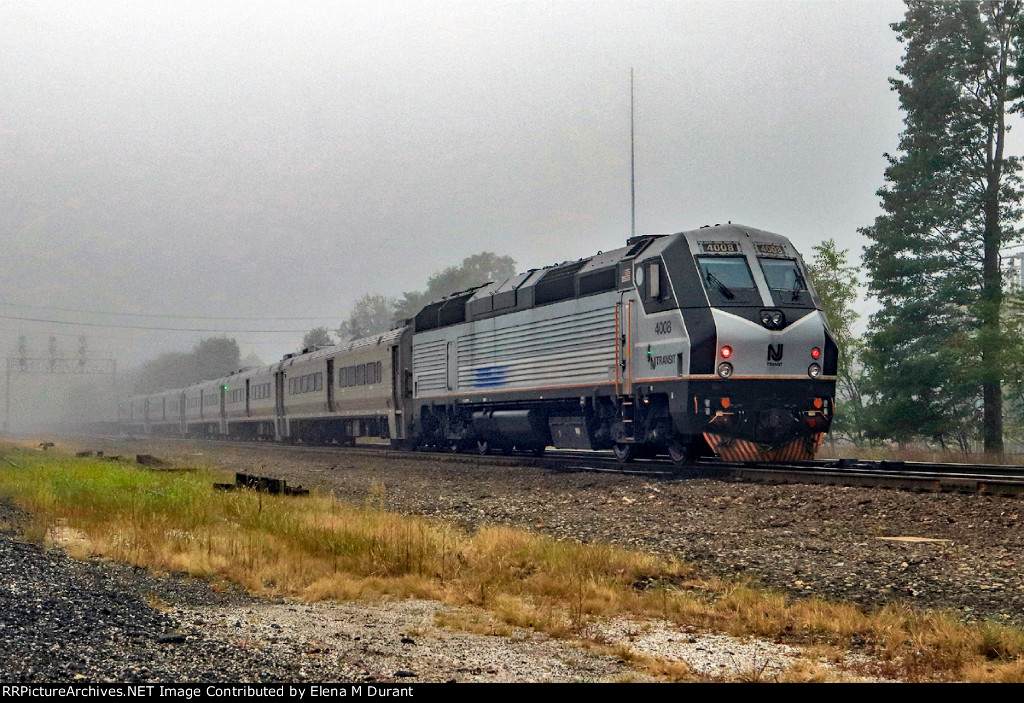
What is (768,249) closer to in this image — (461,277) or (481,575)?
Answer: (481,575)

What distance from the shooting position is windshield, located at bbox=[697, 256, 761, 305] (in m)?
16.5

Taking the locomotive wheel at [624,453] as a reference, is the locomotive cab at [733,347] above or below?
above

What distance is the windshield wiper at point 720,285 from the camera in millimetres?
16516

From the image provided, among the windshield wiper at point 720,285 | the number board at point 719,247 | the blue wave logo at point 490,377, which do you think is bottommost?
the blue wave logo at point 490,377

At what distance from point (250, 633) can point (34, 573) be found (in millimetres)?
2593

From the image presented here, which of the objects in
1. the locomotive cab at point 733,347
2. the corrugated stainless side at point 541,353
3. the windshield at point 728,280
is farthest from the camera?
the corrugated stainless side at point 541,353

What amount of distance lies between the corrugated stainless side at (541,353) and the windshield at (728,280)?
7.63 feet

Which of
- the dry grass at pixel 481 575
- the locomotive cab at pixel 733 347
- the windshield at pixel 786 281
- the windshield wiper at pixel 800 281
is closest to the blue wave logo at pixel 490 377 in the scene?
the locomotive cab at pixel 733 347

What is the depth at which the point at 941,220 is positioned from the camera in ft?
101

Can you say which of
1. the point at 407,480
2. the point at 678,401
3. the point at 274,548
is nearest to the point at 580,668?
the point at 274,548

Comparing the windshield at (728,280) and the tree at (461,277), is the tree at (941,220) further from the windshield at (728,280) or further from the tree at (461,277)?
the tree at (461,277)

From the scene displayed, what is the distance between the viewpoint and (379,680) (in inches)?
206

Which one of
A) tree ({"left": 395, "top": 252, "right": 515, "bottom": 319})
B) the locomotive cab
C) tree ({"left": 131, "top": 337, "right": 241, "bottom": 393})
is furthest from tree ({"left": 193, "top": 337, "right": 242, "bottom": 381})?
the locomotive cab
